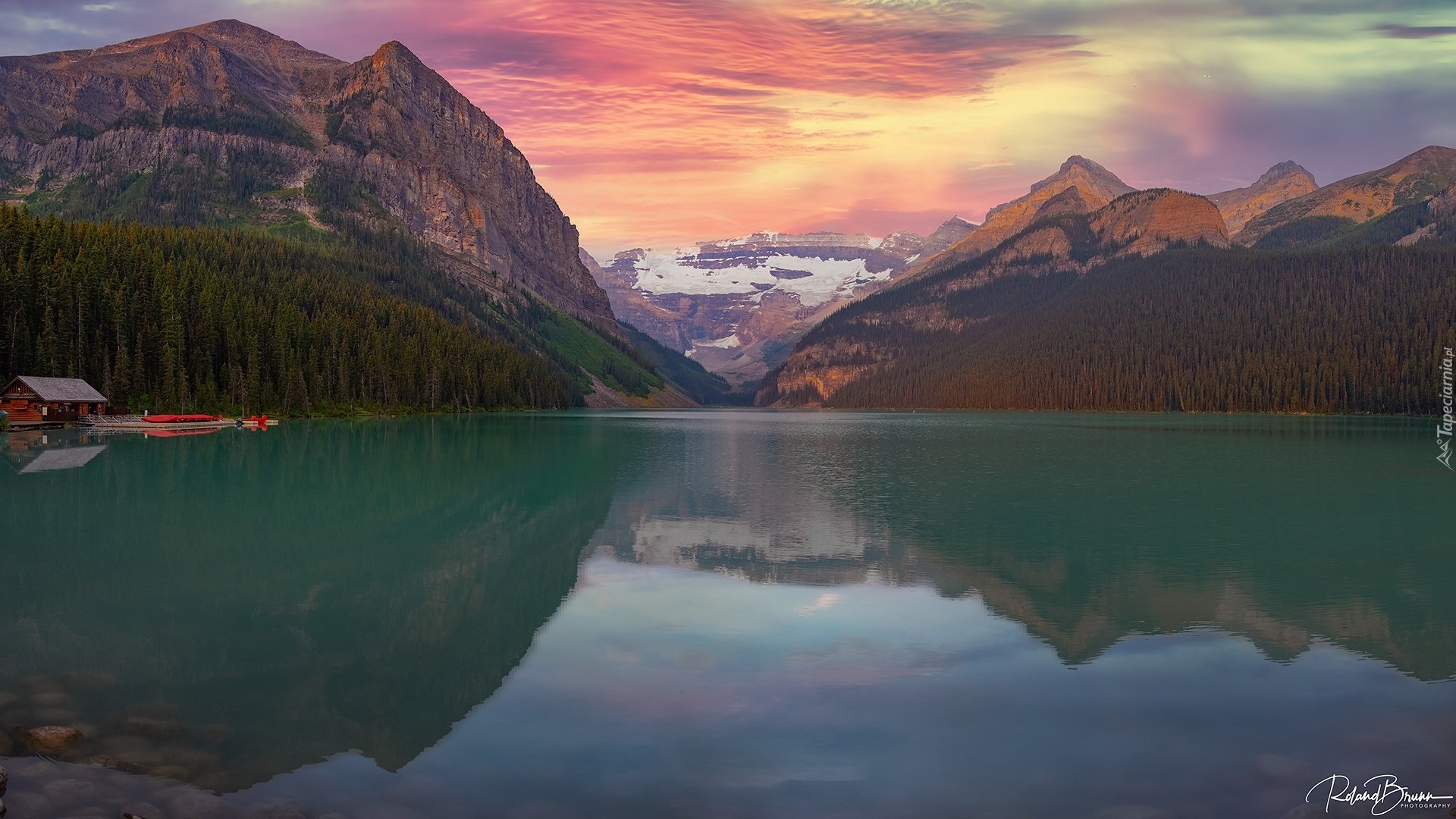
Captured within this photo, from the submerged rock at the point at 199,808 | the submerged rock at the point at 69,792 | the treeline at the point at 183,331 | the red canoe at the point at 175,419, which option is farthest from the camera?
the treeline at the point at 183,331

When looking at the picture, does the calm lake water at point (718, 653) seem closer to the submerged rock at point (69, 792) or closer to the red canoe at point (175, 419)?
the submerged rock at point (69, 792)

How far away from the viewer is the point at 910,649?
21.3 meters

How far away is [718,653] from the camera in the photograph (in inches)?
823

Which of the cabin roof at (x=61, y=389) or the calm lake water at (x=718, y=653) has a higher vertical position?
A: the cabin roof at (x=61, y=389)

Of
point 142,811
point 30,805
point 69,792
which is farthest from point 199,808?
point 30,805

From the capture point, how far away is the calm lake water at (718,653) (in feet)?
44.7

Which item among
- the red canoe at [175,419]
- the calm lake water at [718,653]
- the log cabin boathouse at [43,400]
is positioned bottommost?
the calm lake water at [718,653]

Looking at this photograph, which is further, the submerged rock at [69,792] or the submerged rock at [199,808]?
the submerged rock at [69,792]

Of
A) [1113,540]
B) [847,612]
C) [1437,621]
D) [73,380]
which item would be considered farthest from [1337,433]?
[73,380]

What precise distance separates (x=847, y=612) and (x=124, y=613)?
1855 cm
